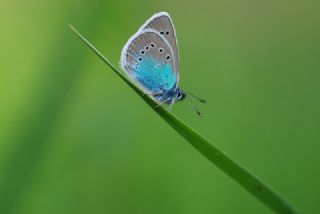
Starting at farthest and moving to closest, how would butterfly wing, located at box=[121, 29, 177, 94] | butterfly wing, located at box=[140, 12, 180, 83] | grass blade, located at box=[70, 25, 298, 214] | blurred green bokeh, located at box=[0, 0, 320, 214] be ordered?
butterfly wing, located at box=[121, 29, 177, 94] → butterfly wing, located at box=[140, 12, 180, 83] → blurred green bokeh, located at box=[0, 0, 320, 214] → grass blade, located at box=[70, 25, 298, 214]

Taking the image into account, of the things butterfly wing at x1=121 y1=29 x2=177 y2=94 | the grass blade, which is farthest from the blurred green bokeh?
the grass blade

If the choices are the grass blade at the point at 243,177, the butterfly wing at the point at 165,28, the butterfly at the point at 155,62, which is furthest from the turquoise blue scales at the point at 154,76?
the grass blade at the point at 243,177

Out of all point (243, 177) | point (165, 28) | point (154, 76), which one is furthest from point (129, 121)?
point (243, 177)

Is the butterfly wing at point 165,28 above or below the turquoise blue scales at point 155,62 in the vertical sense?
above

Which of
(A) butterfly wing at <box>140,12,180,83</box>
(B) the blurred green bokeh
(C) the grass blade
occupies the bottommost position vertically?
(B) the blurred green bokeh

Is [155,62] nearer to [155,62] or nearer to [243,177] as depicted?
[155,62]

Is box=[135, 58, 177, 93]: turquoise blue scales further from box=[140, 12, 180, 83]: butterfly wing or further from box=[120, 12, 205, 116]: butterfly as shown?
box=[140, 12, 180, 83]: butterfly wing

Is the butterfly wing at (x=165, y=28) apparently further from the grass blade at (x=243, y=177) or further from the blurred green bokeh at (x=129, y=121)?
the grass blade at (x=243, y=177)

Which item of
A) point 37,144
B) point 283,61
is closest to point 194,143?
point 37,144
